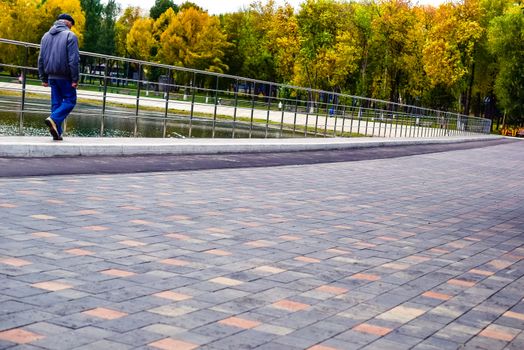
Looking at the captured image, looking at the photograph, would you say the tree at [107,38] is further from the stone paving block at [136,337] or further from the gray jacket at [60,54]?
the stone paving block at [136,337]

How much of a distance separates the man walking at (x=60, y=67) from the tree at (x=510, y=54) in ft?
211

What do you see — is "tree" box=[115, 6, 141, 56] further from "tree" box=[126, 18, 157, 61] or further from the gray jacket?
the gray jacket

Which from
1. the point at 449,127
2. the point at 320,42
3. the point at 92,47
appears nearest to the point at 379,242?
the point at 449,127

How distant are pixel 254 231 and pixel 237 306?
2.53m

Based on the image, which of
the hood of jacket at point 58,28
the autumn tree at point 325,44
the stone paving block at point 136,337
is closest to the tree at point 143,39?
the autumn tree at point 325,44

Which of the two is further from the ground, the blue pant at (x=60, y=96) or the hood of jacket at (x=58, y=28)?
the hood of jacket at (x=58, y=28)

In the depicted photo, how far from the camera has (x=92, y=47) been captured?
269 feet

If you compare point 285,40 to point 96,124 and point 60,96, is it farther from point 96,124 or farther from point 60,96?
point 60,96

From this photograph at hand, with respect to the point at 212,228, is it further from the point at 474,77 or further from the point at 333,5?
the point at 474,77

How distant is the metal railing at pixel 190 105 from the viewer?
45.3 ft

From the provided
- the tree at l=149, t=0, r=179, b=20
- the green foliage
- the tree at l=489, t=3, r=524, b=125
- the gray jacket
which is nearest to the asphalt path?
the gray jacket

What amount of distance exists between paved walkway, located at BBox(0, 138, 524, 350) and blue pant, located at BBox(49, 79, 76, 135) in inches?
103

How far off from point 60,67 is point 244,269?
7.55 meters

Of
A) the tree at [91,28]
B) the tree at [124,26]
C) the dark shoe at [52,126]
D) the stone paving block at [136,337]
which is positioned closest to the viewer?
the stone paving block at [136,337]
